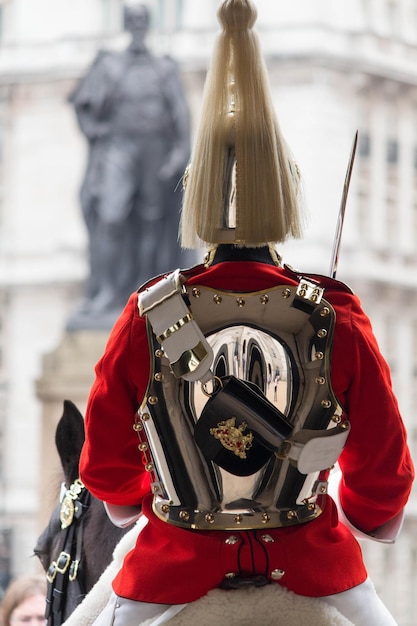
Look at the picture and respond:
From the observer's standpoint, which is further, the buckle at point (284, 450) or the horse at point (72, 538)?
the horse at point (72, 538)

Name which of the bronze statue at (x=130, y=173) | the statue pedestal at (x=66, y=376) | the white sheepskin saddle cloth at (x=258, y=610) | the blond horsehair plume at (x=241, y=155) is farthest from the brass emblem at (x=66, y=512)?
the bronze statue at (x=130, y=173)

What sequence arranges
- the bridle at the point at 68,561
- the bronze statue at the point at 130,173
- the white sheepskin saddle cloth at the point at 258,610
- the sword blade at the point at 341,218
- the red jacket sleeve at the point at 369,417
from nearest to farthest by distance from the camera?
the white sheepskin saddle cloth at the point at 258,610 < the red jacket sleeve at the point at 369,417 < the sword blade at the point at 341,218 < the bridle at the point at 68,561 < the bronze statue at the point at 130,173

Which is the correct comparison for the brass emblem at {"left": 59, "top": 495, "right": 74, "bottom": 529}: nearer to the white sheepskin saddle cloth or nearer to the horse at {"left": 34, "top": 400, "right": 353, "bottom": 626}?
the horse at {"left": 34, "top": 400, "right": 353, "bottom": 626}

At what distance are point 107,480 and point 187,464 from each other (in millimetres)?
149

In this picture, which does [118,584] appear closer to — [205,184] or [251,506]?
[251,506]

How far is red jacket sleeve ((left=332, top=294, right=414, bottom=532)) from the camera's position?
199 centimetres

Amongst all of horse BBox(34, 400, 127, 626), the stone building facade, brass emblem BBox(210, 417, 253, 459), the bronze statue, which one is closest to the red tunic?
brass emblem BBox(210, 417, 253, 459)

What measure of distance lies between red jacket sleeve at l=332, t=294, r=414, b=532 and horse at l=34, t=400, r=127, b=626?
53 centimetres

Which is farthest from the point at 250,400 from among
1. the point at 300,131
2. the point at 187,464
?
the point at 300,131

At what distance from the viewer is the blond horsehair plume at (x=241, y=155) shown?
1.98 metres

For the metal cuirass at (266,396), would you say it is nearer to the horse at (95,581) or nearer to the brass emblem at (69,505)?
the horse at (95,581)

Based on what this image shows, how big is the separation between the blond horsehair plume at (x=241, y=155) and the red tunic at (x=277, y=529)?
7 centimetres

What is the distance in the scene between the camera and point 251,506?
1967mm

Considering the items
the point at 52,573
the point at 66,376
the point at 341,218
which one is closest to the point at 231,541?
the point at 341,218
